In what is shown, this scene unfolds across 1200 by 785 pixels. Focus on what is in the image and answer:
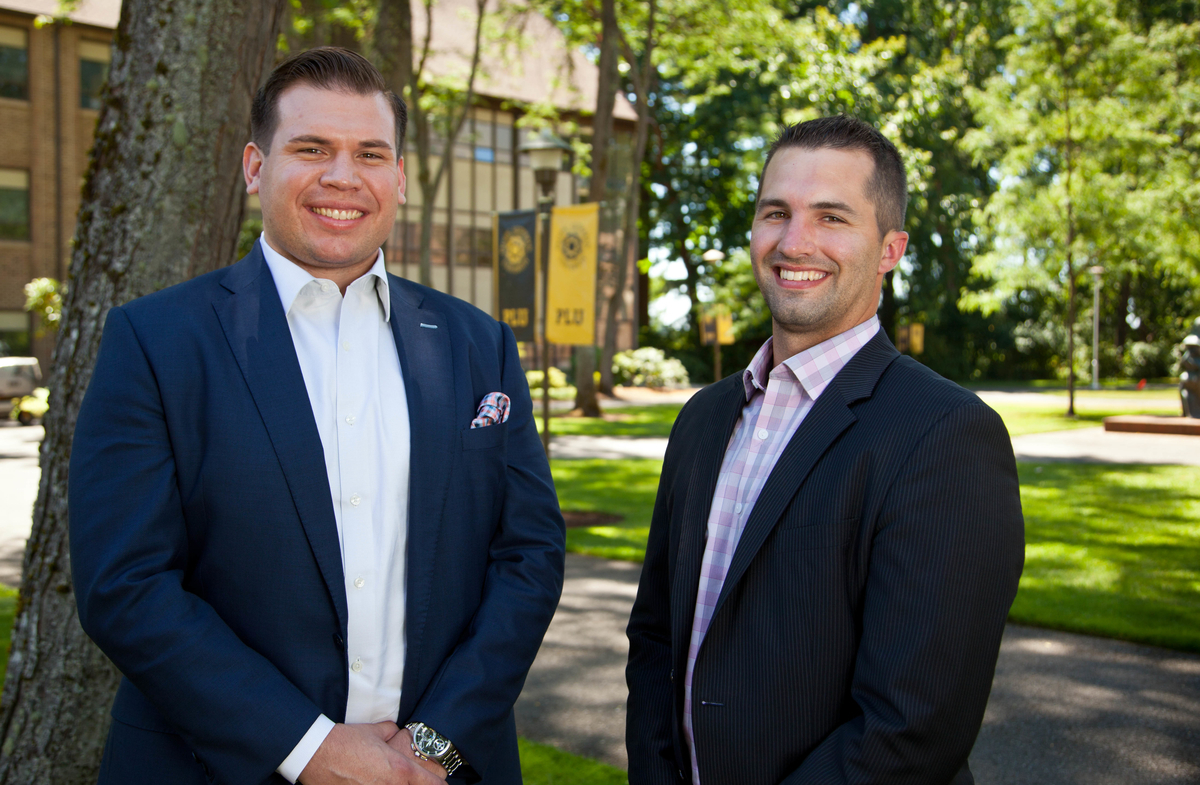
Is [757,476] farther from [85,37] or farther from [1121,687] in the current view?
[85,37]

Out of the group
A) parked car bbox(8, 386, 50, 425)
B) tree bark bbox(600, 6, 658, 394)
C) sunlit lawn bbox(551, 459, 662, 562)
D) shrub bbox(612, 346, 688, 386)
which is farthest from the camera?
shrub bbox(612, 346, 688, 386)

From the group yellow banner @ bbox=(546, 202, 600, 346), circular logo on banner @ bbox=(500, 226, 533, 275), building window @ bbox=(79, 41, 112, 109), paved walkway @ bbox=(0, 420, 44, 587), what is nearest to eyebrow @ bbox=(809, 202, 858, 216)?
paved walkway @ bbox=(0, 420, 44, 587)

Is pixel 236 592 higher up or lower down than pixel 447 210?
lower down

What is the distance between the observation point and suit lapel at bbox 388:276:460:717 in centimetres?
207

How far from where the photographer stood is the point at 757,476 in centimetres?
210

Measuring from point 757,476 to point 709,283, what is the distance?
3821cm

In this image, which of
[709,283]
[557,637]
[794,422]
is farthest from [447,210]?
[794,422]

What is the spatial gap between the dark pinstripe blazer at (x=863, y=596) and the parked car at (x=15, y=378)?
88.0 ft

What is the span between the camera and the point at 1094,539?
8805mm

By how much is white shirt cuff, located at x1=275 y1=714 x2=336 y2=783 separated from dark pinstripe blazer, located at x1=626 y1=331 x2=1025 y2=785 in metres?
0.76

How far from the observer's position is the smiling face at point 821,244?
210 centimetres

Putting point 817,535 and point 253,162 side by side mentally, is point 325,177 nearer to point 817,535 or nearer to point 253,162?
point 253,162

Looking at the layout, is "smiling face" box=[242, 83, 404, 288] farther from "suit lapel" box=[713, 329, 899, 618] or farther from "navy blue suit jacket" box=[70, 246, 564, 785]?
"suit lapel" box=[713, 329, 899, 618]

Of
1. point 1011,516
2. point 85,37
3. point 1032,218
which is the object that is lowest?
point 1011,516
